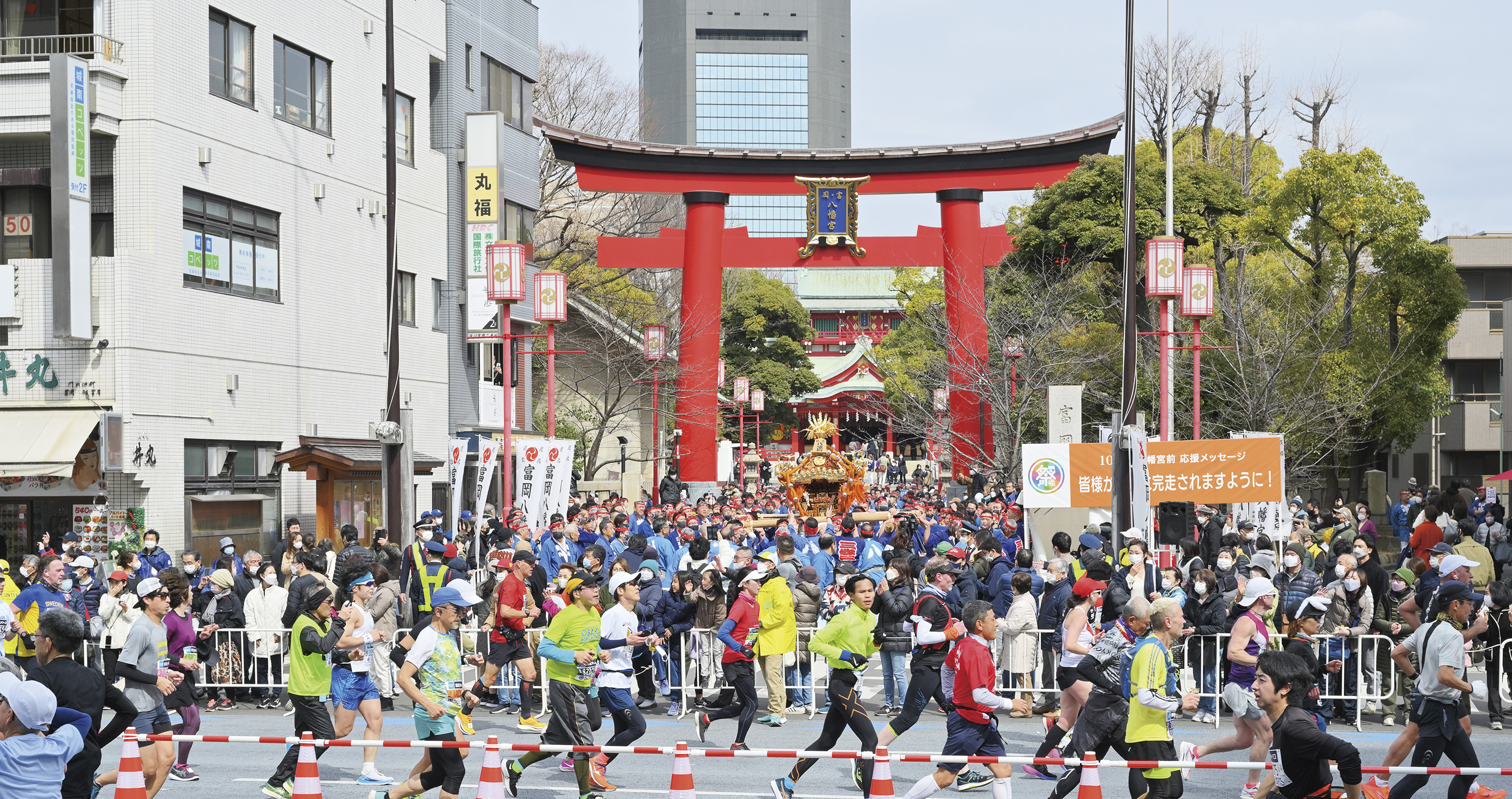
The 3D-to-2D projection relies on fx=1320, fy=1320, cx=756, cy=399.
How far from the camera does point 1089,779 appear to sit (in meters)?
6.92

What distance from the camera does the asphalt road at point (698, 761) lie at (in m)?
9.44

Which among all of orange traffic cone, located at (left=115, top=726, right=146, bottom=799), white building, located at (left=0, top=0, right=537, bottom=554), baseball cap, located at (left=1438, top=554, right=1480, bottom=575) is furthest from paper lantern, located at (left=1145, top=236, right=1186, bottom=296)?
orange traffic cone, located at (left=115, top=726, right=146, bottom=799)

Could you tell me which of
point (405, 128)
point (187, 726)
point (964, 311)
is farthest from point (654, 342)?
point (187, 726)

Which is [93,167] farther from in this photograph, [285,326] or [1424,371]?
[1424,371]

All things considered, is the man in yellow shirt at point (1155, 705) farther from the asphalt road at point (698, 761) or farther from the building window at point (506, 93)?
the building window at point (506, 93)

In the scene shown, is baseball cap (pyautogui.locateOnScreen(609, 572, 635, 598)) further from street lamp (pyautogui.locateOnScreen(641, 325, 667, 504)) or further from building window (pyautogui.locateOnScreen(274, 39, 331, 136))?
street lamp (pyautogui.locateOnScreen(641, 325, 667, 504))

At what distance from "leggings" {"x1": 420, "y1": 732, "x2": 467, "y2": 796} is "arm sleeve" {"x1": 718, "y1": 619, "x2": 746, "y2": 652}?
10.1 ft

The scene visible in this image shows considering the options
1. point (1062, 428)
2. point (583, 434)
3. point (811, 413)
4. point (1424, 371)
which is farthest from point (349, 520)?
point (811, 413)

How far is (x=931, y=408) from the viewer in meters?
40.3

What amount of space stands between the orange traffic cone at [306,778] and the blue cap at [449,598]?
1164 mm

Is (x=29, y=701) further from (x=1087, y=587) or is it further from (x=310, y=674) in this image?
(x=1087, y=587)

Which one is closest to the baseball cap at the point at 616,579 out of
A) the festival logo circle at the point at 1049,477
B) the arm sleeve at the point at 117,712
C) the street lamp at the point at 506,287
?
the arm sleeve at the point at 117,712

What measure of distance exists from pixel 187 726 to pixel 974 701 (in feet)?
17.5

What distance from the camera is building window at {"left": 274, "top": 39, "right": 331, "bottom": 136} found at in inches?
879
